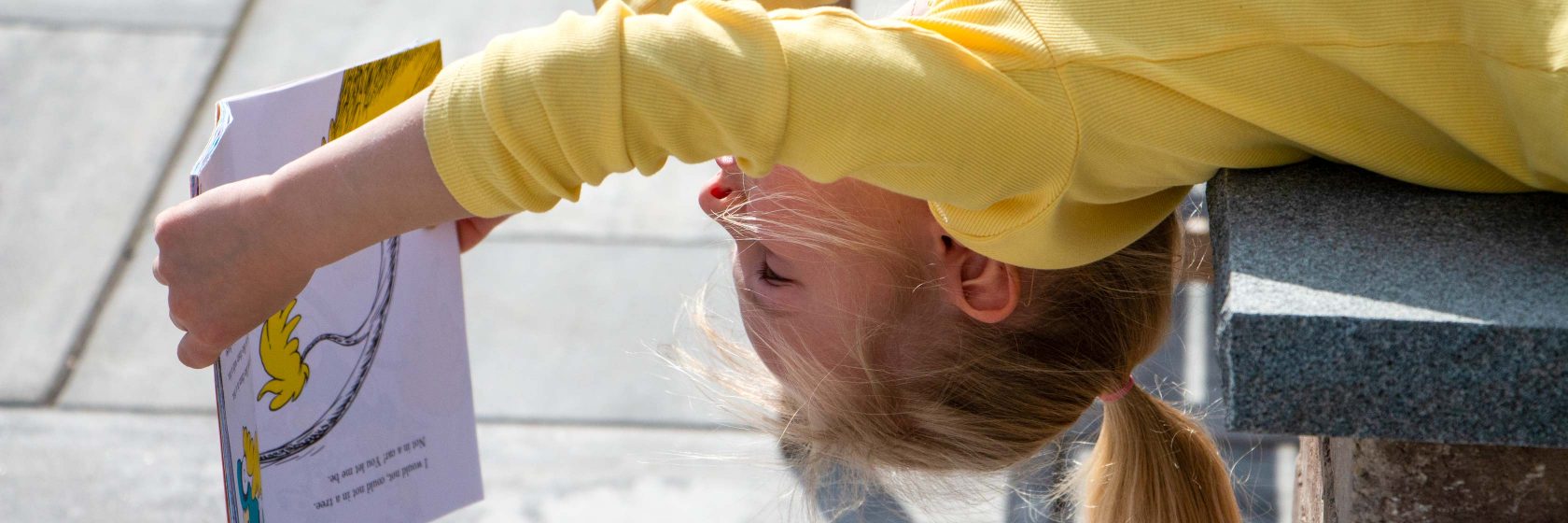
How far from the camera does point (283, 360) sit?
4.26 feet

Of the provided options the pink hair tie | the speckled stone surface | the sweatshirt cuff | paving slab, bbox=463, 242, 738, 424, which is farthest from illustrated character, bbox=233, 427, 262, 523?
paving slab, bbox=463, 242, 738, 424

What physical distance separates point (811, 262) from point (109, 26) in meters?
2.65

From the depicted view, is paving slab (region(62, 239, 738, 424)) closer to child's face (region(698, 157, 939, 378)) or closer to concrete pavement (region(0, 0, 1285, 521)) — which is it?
concrete pavement (region(0, 0, 1285, 521))

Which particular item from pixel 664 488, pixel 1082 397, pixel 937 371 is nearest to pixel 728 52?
pixel 937 371

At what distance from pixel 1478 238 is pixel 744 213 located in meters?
0.72

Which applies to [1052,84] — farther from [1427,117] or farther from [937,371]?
[937,371]

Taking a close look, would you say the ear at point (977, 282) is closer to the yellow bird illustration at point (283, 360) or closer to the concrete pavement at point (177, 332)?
the yellow bird illustration at point (283, 360)

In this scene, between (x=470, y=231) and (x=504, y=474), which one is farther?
(x=504, y=474)

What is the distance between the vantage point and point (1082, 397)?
1.57 m

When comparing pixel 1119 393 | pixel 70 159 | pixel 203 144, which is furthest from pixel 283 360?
pixel 70 159

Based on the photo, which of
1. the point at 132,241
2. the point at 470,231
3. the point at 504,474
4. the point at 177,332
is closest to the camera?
the point at 470,231

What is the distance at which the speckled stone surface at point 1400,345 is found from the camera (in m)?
0.86

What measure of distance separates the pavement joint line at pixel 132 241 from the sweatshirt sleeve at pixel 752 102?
6.05ft

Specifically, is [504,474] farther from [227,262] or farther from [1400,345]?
[1400,345]
